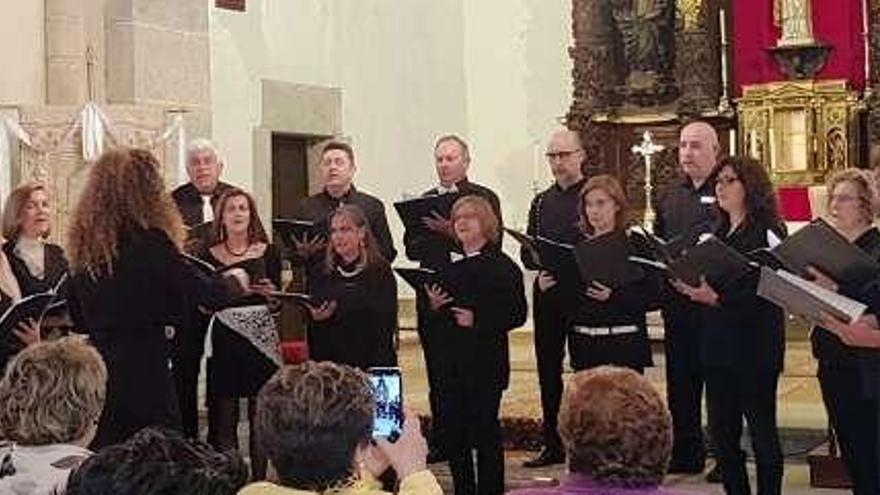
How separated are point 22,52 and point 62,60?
0.24 m

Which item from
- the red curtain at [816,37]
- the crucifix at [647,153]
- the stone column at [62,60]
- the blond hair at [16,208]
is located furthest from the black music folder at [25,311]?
the red curtain at [816,37]

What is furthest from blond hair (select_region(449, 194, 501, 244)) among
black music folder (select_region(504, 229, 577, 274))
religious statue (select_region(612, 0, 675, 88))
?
religious statue (select_region(612, 0, 675, 88))

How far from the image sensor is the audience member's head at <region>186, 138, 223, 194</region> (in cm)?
645

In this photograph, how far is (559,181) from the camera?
21.4 ft

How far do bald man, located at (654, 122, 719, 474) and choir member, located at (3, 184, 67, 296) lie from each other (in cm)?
247

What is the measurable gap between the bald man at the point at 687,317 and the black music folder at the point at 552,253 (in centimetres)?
42

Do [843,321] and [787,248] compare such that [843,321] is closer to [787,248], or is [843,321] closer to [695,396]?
[787,248]

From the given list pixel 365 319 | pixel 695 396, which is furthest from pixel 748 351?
pixel 365 319

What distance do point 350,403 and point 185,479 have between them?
1.27 ft

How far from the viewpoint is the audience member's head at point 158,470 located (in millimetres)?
2203

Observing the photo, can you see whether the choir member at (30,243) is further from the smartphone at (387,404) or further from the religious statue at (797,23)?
the religious statue at (797,23)

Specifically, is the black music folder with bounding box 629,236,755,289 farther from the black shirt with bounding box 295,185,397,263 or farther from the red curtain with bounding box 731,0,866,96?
the red curtain with bounding box 731,0,866,96

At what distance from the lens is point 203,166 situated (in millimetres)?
6453

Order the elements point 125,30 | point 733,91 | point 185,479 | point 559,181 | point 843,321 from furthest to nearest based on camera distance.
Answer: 1. point 733,91
2. point 125,30
3. point 559,181
4. point 843,321
5. point 185,479
